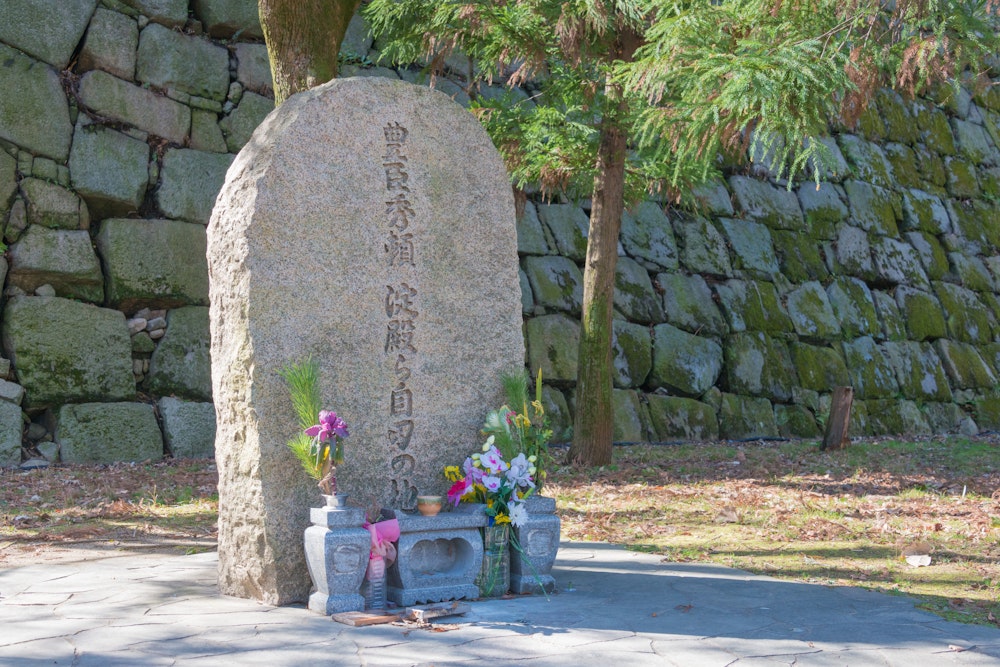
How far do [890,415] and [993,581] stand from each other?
28.9ft

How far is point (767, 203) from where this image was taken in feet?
42.6

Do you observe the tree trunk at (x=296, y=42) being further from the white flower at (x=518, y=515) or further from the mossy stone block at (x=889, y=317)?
the mossy stone block at (x=889, y=317)

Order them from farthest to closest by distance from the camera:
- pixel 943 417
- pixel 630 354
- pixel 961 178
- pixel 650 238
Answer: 1. pixel 961 178
2. pixel 943 417
3. pixel 650 238
4. pixel 630 354

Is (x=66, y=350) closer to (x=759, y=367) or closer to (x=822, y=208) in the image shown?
(x=759, y=367)

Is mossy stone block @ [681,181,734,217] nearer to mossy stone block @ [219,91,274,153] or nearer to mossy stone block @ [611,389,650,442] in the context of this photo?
mossy stone block @ [611,389,650,442]

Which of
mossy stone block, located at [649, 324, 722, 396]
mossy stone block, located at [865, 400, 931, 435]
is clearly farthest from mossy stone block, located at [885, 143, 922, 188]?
mossy stone block, located at [649, 324, 722, 396]

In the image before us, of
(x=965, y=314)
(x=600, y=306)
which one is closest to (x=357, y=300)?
(x=600, y=306)

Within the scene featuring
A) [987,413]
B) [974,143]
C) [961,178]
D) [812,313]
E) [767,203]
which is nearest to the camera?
[812,313]

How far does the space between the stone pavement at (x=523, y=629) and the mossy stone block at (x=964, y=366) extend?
35.5 ft

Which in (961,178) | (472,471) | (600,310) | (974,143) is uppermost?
(974,143)

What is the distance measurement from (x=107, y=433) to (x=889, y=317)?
34.5 feet

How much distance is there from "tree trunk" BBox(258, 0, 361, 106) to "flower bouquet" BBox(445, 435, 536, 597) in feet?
10.8

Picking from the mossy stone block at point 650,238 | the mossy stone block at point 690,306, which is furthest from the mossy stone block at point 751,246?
the mossy stone block at point 650,238

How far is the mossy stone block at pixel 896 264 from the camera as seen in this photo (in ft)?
45.3
